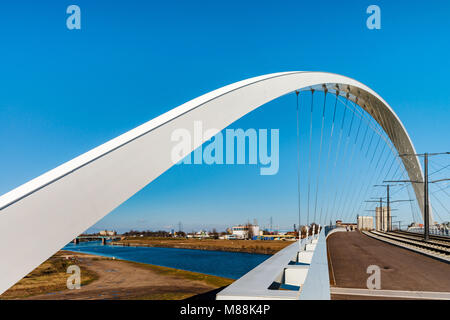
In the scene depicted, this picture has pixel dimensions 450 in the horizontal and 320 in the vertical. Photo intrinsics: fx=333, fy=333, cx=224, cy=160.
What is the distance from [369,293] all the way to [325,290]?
5.21ft

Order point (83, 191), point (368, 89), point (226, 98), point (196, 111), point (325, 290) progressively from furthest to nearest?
point (368, 89)
point (226, 98)
point (196, 111)
point (325, 290)
point (83, 191)

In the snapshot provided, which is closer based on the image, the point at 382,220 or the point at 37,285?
the point at 37,285

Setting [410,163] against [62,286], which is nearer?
[62,286]

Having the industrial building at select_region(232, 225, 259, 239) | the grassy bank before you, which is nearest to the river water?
the grassy bank

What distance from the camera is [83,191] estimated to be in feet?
8.21

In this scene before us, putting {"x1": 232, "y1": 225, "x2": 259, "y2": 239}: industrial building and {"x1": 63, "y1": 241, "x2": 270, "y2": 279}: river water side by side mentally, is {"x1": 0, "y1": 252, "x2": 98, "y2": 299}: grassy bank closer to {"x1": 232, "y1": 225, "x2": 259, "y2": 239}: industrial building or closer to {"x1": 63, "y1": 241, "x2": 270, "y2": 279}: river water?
{"x1": 63, "y1": 241, "x2": 270, "y2": 279}: river water

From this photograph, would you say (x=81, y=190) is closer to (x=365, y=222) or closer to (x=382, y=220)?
(x=382, y=220)
